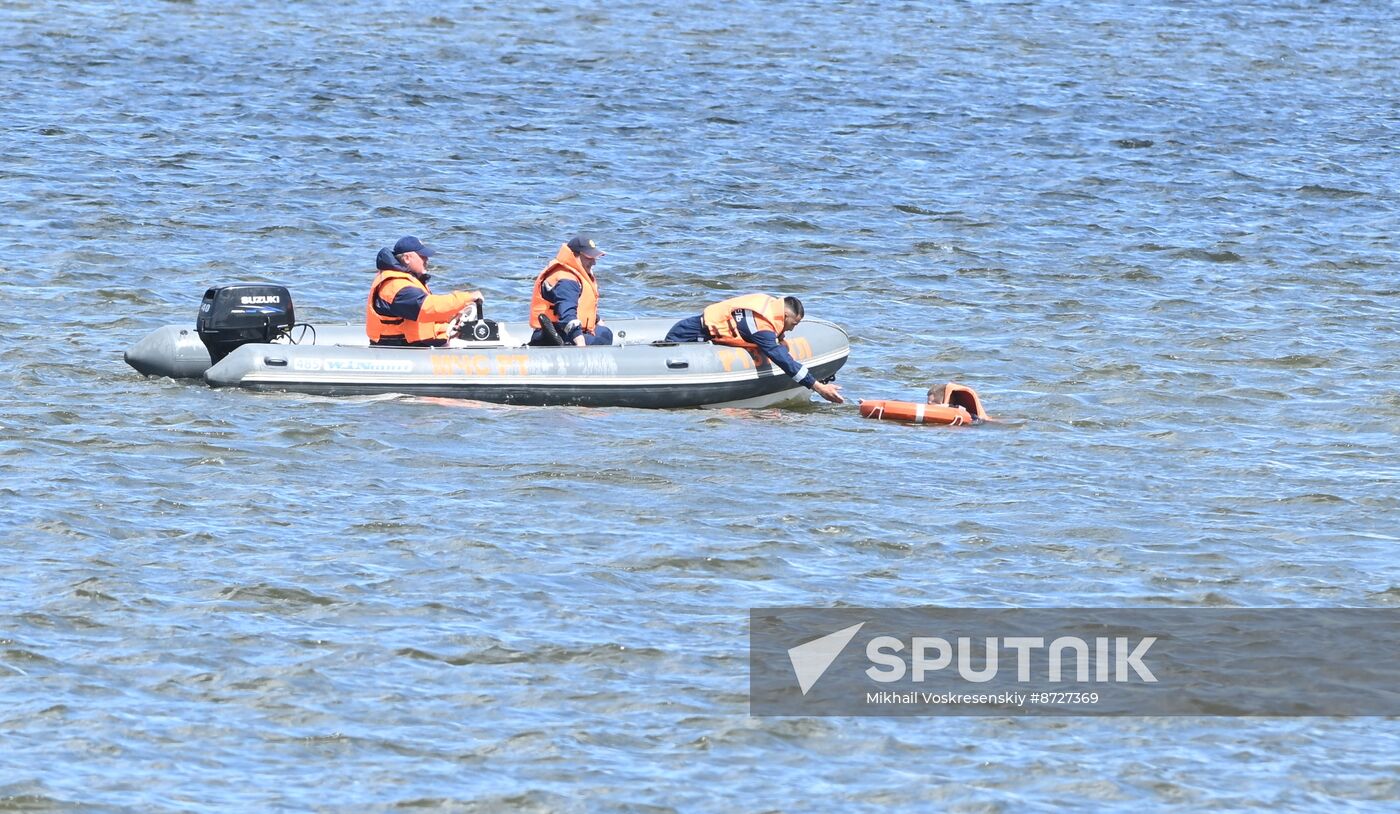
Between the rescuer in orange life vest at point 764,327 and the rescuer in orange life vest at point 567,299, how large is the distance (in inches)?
29.4

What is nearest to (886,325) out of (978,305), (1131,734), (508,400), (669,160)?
(978,305)

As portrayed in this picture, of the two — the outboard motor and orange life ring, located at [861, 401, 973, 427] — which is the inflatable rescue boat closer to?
the outboard motor

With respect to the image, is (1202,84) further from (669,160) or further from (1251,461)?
(1251,461)

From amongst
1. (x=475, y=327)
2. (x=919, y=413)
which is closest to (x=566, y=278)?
(x=475, y=327)

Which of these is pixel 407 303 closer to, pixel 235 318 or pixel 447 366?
pixel 447 366

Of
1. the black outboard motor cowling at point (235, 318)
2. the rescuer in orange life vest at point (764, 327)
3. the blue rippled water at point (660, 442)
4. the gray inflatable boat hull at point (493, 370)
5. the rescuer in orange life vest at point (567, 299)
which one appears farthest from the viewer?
the rescuer in orange life vest at point (567, 299)

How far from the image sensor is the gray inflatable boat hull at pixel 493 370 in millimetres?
11922

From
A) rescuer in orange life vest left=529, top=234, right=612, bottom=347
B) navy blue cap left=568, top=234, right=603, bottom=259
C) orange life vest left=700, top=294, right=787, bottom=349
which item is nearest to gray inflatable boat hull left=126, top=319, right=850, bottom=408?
orange life vest left=700, top=294, right=787, bottom=349

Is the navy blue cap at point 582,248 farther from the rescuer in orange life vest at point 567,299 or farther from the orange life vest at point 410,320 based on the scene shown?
the orange life vest at point 410,320

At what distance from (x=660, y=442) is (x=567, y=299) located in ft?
5.24

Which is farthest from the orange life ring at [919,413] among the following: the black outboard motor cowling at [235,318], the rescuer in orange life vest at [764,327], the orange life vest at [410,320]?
the black outboard motor cowling at [235,318]

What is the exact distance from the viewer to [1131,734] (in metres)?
7.41

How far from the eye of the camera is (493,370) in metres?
12.0

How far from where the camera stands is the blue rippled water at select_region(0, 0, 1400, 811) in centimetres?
714
